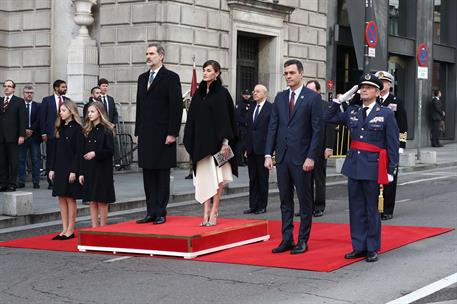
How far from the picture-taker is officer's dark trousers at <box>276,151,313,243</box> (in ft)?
32.3

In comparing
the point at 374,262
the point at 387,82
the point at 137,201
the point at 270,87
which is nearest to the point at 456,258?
the point at 374,262

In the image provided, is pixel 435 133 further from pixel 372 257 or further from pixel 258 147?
pixel 372 257

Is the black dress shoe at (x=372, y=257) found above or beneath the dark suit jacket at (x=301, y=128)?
beneath

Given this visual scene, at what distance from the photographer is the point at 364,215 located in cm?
957

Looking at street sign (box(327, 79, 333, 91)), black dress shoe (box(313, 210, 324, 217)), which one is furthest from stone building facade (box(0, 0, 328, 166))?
black dress shoe (box(313, 210, 324, 217))

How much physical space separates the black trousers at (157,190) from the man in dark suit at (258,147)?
3404 millimetres

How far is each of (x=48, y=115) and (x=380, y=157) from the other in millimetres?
9384

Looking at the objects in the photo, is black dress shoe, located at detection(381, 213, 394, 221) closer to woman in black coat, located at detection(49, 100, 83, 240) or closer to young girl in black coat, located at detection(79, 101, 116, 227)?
young girl in black coat, located at detection(79, 101, 116, 227)

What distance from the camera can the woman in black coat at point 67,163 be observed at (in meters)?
11.4

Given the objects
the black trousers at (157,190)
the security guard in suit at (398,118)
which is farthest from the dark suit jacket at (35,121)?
the security guard in suit at (398,118)

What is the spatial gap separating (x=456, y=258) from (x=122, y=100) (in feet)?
45.7

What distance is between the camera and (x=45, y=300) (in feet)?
25.4

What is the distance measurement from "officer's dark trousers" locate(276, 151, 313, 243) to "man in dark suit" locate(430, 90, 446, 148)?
2518cm

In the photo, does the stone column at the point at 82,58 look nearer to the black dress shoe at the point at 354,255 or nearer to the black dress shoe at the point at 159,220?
the black dress shoe at the point at 159,220
